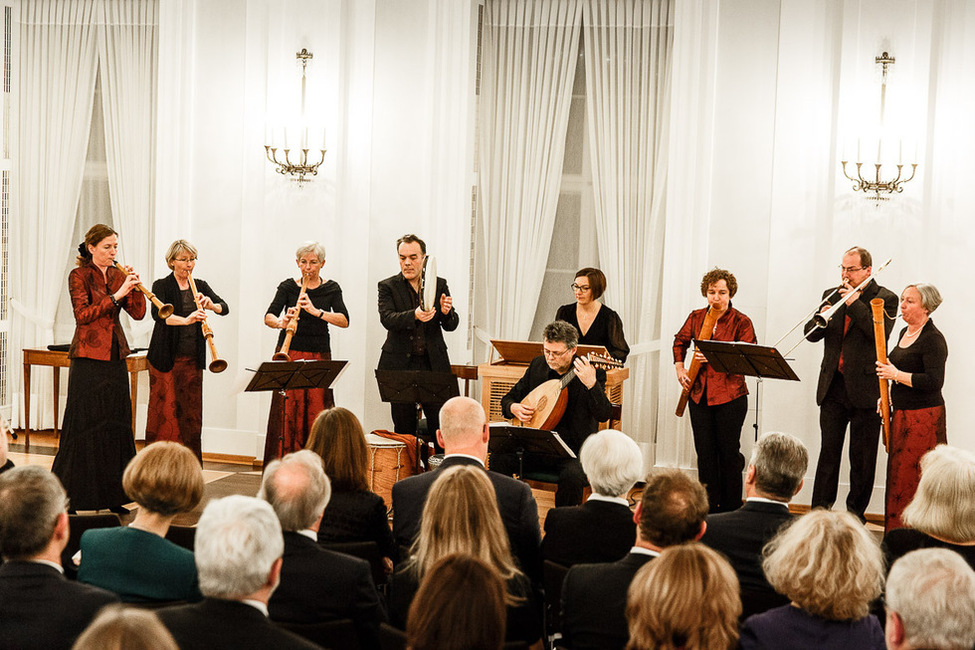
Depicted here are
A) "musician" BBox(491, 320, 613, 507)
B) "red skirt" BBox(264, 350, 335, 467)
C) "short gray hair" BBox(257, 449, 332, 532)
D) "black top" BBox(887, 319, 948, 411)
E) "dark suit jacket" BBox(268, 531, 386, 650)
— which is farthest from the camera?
"red skirt" BBox(264, 350, 335, 467)

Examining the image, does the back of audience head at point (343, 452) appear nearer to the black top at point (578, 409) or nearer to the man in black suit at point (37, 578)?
the man in black suit at point (37, 578)

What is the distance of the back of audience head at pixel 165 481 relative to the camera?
10.3 ft

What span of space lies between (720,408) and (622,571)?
3.77 metres

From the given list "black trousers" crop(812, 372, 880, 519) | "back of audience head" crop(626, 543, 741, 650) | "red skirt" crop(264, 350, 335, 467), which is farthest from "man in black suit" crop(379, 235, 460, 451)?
"back of audience head" crop(626, 543, 741, 650)

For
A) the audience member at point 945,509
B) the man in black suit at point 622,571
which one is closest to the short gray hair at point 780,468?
the audience member at point 945,509

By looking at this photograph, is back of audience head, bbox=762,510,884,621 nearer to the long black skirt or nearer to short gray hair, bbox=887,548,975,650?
short gray hair, bbox=887,548,975,650

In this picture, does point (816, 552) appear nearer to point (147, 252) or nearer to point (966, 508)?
point (966, 508)

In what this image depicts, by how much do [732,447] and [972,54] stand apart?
3047mm

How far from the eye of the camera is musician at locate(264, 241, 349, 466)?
674 centimetres

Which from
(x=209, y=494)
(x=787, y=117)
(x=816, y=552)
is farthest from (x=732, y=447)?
(x=816, y=552)

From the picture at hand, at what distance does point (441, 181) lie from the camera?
770 cm

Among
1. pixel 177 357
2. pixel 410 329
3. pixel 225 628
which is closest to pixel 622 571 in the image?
pixel 225 628

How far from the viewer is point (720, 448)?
6.50m

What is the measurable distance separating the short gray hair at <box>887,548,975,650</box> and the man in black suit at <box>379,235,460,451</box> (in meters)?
4.60
